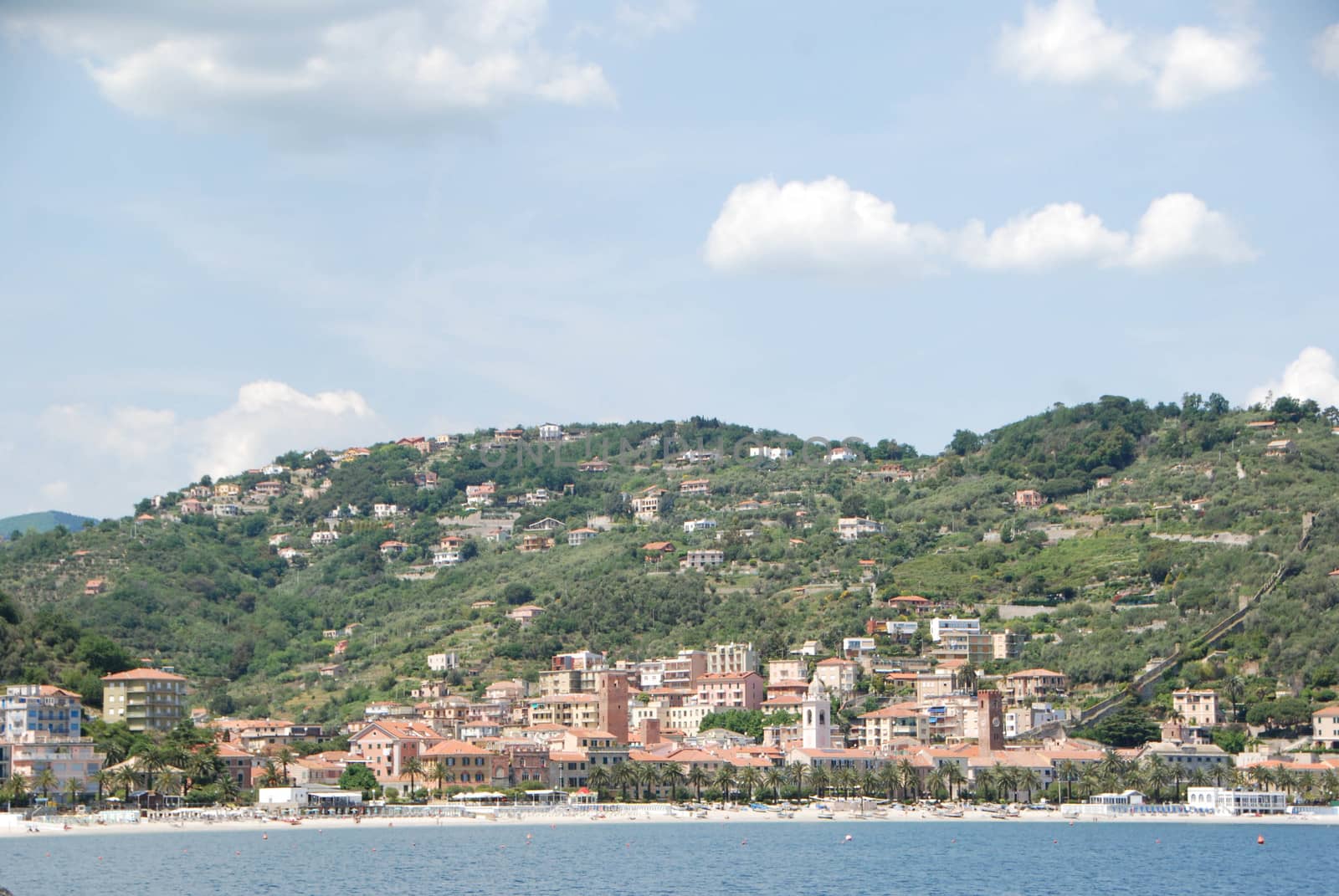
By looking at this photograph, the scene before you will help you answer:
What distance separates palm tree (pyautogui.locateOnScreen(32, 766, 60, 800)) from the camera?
10056 cm

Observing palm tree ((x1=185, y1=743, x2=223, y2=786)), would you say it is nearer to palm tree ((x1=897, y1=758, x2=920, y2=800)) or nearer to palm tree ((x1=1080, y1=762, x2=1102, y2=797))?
palm tree ((x1=897, y1=758, x2=920, y2=800))

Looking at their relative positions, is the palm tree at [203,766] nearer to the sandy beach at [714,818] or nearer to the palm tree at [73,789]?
the palm tree at [73,789]

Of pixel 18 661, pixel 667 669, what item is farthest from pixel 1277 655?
pixel 18 661

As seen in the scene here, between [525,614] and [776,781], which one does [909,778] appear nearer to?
[776,781]

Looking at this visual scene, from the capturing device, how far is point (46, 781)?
3952 inches

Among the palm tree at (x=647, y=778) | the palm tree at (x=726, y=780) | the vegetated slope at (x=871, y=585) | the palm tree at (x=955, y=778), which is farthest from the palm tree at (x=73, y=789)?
the palm tree at (x=955, y=778)

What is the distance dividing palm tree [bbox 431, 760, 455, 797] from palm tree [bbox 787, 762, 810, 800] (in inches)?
827

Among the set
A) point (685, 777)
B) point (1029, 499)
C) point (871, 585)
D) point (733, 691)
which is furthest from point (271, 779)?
point (1029, 499)

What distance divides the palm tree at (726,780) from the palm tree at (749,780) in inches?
23.9

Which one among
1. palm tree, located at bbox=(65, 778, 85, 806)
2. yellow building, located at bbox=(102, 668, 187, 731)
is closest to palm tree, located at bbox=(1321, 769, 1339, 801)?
yellow building, located at bbox=(102, 668, 187, 731)

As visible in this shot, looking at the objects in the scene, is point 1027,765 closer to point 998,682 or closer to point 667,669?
point 998,682

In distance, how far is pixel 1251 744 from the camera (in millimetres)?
120938

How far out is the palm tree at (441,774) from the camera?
114 metres

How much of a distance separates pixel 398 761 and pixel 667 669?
36637 millimetres
